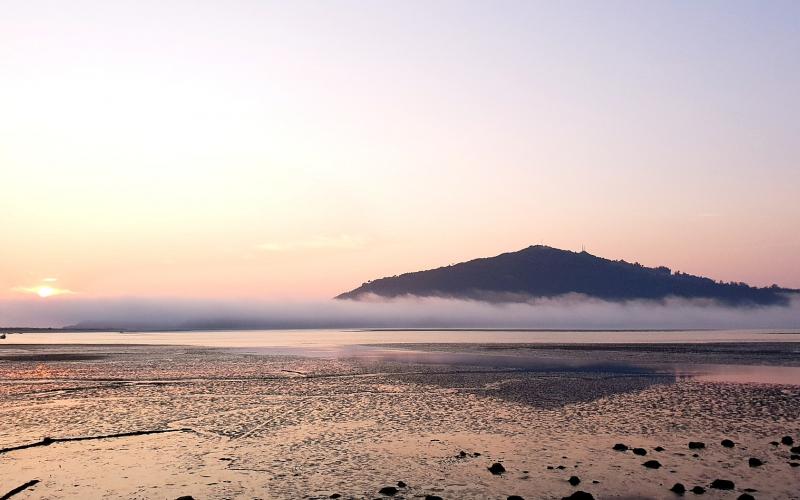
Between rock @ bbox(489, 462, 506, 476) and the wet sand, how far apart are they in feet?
0.75

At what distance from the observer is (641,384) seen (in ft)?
147

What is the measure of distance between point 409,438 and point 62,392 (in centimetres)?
2550

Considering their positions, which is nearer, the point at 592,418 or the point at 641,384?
the point at 592,418

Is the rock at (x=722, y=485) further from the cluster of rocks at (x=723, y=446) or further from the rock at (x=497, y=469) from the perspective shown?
the rock at (x=497, y=469)

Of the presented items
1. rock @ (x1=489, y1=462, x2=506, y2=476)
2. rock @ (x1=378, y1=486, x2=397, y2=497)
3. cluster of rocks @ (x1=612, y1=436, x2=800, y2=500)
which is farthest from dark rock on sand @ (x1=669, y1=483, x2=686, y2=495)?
rock @ (x1=378, y1=486, x2=397, y2=497)

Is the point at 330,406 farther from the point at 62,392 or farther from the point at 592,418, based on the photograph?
the point at 62,392

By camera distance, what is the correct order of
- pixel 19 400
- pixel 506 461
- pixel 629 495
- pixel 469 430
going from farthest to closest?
A: pixel 19 400, pixel 469 430, pixel 506 461, pixel 629 495

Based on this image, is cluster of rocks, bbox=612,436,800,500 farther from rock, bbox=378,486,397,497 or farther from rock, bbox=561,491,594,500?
rock, bbox=378,486,397,497

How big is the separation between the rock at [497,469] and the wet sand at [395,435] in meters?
0.23

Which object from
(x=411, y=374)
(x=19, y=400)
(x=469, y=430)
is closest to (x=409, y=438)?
(x=469, y=430)

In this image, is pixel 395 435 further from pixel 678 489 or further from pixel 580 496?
pixel 678 489

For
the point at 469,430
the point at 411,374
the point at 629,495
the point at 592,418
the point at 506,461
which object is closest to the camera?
the point at 629,495

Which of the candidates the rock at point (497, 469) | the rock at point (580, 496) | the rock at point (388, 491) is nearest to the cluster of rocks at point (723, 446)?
the rock at point (580, 496)

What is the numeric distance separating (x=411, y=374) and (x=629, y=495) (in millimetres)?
36997
